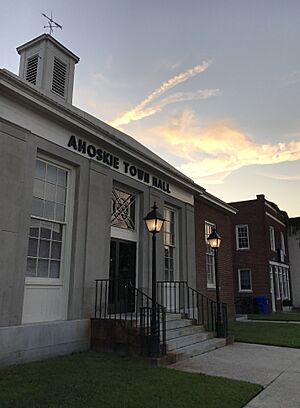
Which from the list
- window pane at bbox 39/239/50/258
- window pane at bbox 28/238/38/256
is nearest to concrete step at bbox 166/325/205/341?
window pane at bbox 39/239/50/258

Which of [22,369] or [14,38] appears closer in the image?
[22,369]

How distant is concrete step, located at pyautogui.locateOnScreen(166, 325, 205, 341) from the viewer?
27.1ft

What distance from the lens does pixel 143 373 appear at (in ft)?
19.5

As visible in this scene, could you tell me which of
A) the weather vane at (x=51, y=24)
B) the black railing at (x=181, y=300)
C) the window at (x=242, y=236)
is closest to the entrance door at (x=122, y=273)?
the black railing at (x=181, y=300)

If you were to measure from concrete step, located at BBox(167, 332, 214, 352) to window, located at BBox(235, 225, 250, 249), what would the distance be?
48.1ft

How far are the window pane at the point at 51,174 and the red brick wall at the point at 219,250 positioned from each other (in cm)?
666

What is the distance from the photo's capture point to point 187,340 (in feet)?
27.2

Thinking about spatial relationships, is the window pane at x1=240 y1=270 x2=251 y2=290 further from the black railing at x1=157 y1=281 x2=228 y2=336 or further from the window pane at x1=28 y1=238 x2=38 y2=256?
the window pane at x1=28 y1=238 x2=38 y2=256

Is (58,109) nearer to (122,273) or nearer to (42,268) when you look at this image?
(42,268)

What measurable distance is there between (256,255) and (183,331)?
49.7ft

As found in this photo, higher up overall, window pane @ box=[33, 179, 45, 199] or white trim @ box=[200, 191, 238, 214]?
white trim @ box=[200, 191, 238, 214]

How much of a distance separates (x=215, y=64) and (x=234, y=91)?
1158 mm

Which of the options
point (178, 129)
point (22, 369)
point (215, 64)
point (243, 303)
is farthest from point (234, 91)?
point (243, 303)

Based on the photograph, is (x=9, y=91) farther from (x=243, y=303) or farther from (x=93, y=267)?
(x=243, y=303)
